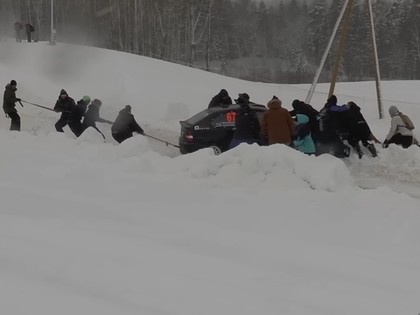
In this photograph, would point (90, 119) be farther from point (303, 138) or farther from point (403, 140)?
point (403, 140)

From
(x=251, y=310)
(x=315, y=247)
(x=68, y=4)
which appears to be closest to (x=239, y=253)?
(x=315, y=247)

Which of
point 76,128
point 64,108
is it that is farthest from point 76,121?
point 64,108

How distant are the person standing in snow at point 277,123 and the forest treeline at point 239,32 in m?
18.0

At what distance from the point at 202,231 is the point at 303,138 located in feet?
17.7

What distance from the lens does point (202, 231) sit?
620 cm

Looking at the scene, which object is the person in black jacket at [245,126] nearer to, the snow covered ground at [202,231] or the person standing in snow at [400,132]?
the snow covered ground at [202,231]

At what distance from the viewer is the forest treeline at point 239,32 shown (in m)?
56.2

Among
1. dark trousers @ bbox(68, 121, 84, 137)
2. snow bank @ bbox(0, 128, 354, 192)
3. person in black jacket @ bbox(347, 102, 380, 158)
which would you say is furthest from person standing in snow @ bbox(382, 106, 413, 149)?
dark trousers @ bbox(68, 121, 84, 137)

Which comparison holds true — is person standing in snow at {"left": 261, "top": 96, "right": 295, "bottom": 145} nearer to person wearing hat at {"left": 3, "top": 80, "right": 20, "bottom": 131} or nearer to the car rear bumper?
the car rear bumper

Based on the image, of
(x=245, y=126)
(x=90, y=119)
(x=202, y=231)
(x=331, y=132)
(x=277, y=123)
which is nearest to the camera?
(x=202, y=231)

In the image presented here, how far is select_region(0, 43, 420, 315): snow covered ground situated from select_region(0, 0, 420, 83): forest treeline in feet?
65.6

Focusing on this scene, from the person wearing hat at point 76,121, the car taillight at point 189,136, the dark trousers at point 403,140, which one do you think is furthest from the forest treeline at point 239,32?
the person wearing hat at point 76,121

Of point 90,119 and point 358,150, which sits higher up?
point 90,119

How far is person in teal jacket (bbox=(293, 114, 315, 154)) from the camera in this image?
11.0 metres
